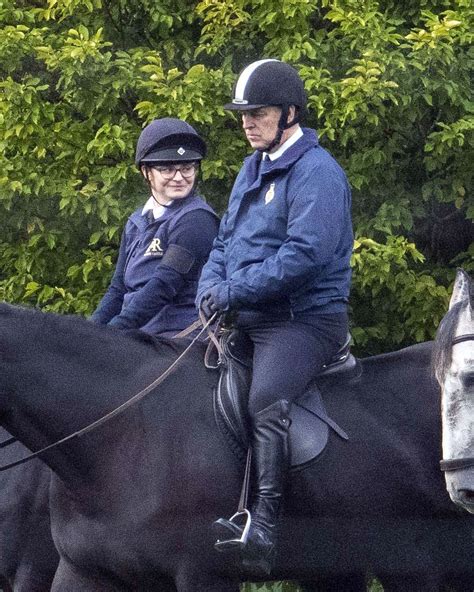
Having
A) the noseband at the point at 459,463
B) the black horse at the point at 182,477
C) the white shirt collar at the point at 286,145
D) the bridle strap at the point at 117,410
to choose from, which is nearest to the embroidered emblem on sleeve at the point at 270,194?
the white shirt collar at the point at 286,145

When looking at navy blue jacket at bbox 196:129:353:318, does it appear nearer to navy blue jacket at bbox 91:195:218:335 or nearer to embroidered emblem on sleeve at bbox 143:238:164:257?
navy blue jacket at bbox 91:195:218:335

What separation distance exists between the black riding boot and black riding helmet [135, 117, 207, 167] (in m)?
1.70

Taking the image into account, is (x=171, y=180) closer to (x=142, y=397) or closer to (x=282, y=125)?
(x=282, y=125)

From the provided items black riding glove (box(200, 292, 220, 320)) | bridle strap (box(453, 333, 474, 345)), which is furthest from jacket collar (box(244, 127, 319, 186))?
bridle strap (box(453, 333, 474, 345))

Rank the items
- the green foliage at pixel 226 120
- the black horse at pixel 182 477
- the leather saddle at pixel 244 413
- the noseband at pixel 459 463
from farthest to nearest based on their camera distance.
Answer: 1. the green foliage at pixel 226 120
2. the leather saddle at pixel 244 413
3. the black horse at pixel 182 477
4. the noseband at pixel 459 463

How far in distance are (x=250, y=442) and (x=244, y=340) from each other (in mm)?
526

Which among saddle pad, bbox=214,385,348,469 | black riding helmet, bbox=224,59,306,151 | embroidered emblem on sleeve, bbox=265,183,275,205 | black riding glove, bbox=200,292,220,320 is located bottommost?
saddle pad, bbox=214,385,348,469

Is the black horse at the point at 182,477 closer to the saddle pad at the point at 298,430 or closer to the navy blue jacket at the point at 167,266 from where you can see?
the saddle pad at the point at 298,430

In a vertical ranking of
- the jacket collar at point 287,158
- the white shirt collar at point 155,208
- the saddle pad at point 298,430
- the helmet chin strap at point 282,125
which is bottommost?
the saddle pad at point 298,430

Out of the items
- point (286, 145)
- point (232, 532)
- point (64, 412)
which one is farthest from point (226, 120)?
point (232, 532)

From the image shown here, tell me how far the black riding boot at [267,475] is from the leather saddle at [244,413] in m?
0.11

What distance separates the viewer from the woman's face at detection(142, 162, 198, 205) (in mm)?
6777

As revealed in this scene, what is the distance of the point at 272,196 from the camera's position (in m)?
5.86

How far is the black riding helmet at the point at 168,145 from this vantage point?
675 centimetres
